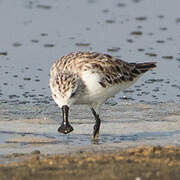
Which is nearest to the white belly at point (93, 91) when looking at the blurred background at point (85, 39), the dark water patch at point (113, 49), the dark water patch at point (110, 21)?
the blurred background at point (85, 39)

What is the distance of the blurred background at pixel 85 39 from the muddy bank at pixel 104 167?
3.99 m

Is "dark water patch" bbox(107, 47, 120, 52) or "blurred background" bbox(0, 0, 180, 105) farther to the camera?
"dark water patch" bbox(107, 47, 120, 52)

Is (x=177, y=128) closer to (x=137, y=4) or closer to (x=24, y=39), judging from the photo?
(x=24, y=39)

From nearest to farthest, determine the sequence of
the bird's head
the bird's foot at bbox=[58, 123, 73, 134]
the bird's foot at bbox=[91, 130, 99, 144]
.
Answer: the bird's head → the bird's foot at bbox=[58, 123, 73, 134] → the bird's foot at bbox=[91, 130, 99, 144]

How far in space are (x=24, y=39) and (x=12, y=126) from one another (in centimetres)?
588

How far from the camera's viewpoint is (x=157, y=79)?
42.9 ft

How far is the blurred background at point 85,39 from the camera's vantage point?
1238cm

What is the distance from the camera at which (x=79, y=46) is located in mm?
15289

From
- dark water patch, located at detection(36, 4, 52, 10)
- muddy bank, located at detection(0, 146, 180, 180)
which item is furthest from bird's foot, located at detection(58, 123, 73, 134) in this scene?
dark water patch, located at detection(36, 4, 52, 10)

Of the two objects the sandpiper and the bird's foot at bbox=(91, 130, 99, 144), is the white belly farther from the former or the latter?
the bird's foot at bbox=(91, 130, 99, 144)

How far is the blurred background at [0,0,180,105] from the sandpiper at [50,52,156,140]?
1718 millimetres

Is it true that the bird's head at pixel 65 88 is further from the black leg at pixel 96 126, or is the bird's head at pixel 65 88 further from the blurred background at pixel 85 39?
the blurred background at pixel 85 39

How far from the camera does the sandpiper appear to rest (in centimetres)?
916

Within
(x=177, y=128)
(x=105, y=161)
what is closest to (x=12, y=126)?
(x=177, y=128)
